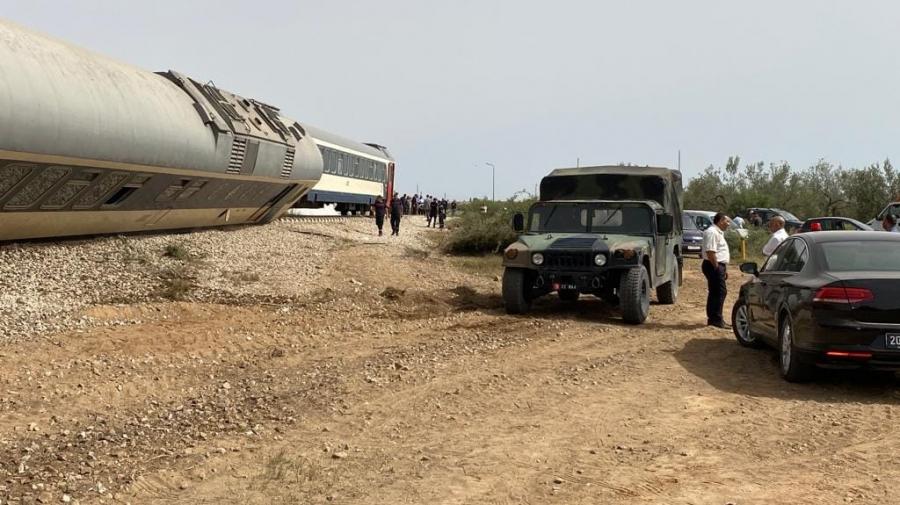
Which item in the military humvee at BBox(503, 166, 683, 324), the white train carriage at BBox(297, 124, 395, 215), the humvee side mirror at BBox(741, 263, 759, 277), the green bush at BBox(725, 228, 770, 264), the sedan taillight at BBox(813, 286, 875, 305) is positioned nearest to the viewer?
the sedan taillight at BBox(813, 286, 875, 305)

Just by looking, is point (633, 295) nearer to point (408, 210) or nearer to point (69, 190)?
point (69, 190)

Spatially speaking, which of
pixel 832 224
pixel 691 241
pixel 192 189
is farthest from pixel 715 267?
pixel 691 241

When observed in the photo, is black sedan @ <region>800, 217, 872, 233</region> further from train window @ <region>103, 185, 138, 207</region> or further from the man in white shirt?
train window @ <region>103, 185, 138, 207</region>

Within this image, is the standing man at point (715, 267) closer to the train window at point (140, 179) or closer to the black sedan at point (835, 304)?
the black sedan at point (835, 304)

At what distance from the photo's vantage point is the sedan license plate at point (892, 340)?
6559 mm

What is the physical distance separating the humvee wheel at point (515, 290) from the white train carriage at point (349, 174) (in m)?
15.6

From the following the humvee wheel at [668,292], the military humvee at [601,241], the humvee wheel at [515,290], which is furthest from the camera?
the humvee wheel at [668,292]

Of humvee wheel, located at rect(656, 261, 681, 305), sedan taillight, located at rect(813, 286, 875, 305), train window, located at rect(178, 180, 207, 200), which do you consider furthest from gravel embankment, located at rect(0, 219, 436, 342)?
sedan taillight, located at rect(813, 286, 875, 305)

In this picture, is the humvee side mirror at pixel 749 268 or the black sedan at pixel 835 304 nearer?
the black sedan at pixel 835 304

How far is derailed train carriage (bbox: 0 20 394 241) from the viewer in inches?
445

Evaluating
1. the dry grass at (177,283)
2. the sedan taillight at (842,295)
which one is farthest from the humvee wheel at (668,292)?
the dry grass at (177,283)

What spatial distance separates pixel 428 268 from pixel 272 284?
510 centimetres

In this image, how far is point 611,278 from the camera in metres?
11.4

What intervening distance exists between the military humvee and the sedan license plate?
14.7ft
